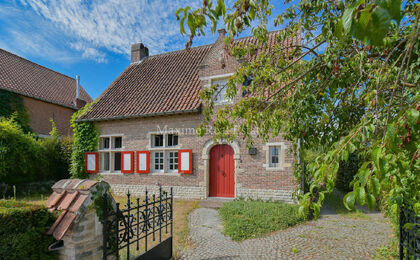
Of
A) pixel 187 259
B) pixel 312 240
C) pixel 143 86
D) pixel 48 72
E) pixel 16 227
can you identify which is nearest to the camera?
pixel 16 227

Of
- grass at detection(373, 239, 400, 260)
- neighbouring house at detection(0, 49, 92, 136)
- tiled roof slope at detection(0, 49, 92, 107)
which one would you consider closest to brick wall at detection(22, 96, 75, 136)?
neighbouring house at detection(0, 49, 92, 136)

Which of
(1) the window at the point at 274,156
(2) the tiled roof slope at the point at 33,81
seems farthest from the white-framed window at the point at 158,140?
(2) the tiled roof slope at the point at 33,81

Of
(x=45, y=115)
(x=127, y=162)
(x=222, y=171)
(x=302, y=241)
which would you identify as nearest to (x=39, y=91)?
(x=45, y=115)

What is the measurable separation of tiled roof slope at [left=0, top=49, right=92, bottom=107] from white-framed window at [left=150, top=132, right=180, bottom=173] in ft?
31.7

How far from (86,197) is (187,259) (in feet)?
8.80

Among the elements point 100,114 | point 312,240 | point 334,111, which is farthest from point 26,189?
point 334,111

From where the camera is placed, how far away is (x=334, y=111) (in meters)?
3.27

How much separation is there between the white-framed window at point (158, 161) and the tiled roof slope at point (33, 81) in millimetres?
9861

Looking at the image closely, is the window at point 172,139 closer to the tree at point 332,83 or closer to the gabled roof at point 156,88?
the gabled roof at point 156,88

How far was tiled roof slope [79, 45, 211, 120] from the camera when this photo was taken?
10.8m

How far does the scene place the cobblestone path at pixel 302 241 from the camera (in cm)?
493

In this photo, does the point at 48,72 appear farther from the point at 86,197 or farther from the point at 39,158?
the point at 86,197

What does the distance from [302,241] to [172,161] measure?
22.0 ft

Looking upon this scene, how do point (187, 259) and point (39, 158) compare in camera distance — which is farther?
point (39, 158)
